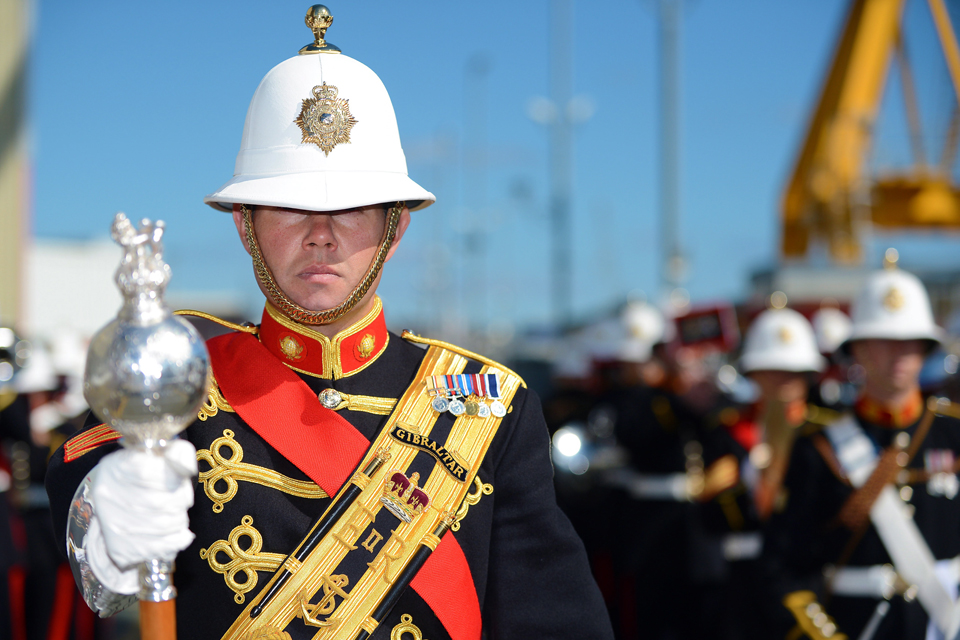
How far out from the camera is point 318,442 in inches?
99.9

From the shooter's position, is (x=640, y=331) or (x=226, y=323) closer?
(x=226, y=323)

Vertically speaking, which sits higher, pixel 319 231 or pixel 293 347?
pixel 319 231

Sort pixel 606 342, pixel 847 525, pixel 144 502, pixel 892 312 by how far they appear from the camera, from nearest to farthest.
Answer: pixel 144 502
pixel 847 525
pixel 892 312
pixel 606 342

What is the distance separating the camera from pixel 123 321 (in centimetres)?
174

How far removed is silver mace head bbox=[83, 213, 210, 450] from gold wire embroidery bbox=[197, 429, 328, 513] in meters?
0.67

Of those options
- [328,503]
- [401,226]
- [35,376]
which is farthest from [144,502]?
[35,376]

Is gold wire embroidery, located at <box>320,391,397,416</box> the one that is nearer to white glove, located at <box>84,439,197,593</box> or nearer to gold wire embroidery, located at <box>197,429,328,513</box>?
gold wire embroidery, located at <box>197,429,328,513</box>

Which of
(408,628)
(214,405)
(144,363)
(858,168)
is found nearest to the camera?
(144,363)

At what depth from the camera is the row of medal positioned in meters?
2.72

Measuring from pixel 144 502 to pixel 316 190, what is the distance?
36.9 inches

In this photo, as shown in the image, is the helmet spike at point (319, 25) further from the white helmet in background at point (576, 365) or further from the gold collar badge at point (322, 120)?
the white helmet in background at point (576, 365)

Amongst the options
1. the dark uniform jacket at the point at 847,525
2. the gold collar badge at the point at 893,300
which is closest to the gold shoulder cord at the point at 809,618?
the dark uniform jacket at the point at 847,525

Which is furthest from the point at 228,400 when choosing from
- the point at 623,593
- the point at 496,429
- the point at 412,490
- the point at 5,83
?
the point at 5,83

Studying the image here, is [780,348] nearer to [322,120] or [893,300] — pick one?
[893,300]
